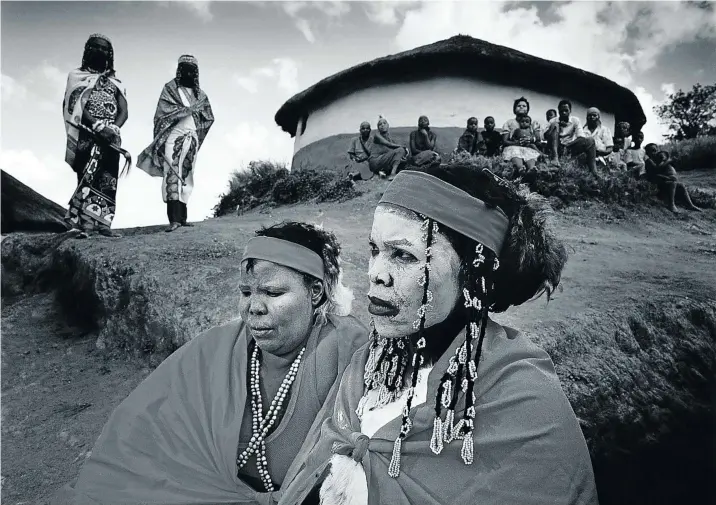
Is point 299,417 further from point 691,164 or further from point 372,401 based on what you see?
point 691,164

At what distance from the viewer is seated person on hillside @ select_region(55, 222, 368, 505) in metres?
2.08

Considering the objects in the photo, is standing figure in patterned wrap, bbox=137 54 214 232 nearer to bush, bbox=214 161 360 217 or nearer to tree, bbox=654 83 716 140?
bush, bbox=214 161 360 217

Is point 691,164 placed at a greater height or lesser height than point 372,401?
greater

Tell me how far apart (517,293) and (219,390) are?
126 centimetres

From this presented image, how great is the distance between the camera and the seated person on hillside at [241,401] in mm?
2082

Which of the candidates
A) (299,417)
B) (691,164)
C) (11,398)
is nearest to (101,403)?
(11,398)

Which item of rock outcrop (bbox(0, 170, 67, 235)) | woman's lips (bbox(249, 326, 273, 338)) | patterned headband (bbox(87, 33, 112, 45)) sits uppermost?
patterned headband (bbox(87, 33, 112, 45))

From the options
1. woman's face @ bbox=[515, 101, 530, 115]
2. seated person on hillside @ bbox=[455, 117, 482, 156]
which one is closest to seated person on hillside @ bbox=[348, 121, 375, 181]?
seated person on hillside @ bbox=[455, 117, 482, 156]

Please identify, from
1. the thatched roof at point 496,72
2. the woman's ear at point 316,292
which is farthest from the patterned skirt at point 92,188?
the thatched roof at point 496,72

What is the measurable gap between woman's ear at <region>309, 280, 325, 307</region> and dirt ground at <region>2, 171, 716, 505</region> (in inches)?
36.0

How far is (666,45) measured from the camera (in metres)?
3.60

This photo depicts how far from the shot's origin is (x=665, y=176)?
4.65 metres

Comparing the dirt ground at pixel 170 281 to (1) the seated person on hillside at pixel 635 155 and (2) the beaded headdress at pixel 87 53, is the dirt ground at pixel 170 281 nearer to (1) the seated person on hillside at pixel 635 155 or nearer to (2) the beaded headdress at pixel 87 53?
(2) the beaded headdress at pixel 87 53

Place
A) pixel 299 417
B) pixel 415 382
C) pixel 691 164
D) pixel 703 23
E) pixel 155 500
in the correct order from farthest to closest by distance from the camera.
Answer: pixel 691 164, pixel 703 23, pixel 299 417, pixel 155 500, pixel 415 382
